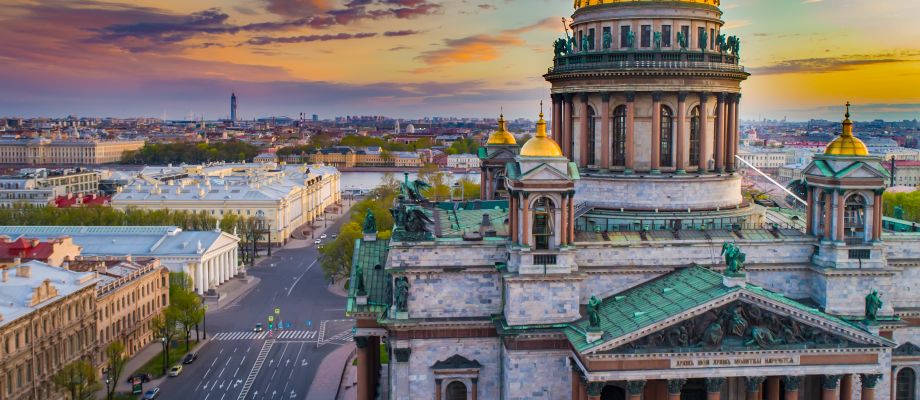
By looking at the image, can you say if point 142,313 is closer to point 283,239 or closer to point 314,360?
point 314,360

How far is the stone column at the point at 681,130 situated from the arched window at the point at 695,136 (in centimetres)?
105

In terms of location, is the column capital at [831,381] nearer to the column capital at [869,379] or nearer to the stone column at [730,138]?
the column capital at [869,379]

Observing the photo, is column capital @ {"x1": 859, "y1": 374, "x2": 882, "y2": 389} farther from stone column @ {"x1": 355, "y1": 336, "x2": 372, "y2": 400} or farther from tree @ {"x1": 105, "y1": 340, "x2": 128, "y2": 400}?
tree @ {"x1": 105, "y1": 340, "x2": 128, "y2": 400}

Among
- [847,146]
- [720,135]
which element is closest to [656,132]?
[720,135]

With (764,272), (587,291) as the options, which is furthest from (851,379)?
(587,291)

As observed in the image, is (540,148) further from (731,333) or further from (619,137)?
(731,333)

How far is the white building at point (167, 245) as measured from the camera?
333 feet

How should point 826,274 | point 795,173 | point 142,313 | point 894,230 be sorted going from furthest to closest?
point 795,173 < point 142,313 < point 894,230 < point 826,274

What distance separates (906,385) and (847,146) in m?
13.3

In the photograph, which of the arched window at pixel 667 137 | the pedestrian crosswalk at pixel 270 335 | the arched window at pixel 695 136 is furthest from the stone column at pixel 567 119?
the pedestrian crosswalk at pixel 270 335

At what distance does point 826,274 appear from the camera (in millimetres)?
42344

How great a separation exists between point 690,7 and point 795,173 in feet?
454

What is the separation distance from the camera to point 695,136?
1967 inches

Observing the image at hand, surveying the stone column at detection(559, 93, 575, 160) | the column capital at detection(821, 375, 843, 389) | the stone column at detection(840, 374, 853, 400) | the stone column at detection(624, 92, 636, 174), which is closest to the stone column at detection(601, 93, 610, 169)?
the stone column at detection(624, 92, 636, 174)
